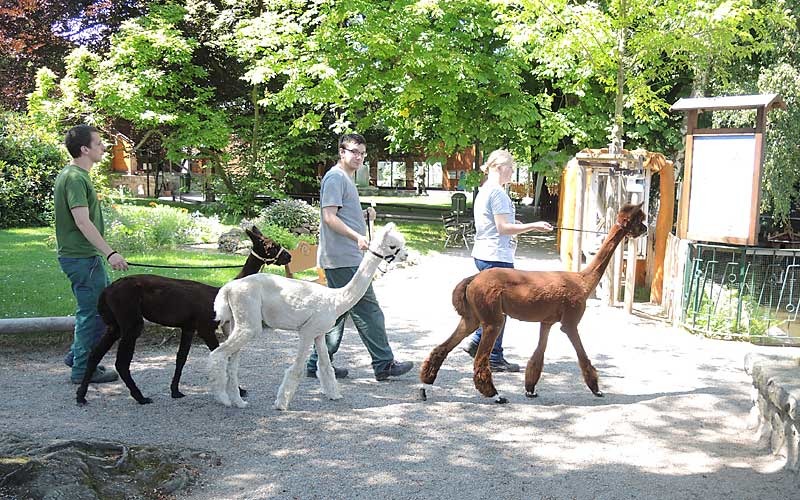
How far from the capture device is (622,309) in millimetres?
10766

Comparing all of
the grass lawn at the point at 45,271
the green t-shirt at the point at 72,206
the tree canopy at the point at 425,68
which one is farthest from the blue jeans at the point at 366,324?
the tree canopy at the point at 425,68

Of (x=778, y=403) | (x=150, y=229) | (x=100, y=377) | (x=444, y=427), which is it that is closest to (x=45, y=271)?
(x=150, y=229)

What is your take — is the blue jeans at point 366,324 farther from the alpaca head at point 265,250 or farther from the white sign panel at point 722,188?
the white sign panel at point 722,188

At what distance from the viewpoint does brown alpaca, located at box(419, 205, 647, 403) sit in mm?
5969

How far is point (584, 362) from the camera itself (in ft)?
20.2

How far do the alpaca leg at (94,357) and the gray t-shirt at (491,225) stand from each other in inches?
128

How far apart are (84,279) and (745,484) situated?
16.8 ft

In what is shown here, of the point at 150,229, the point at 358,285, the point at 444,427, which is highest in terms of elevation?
the point at 358,285

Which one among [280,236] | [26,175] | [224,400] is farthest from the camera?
[26,175]

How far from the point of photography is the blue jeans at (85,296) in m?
5.95

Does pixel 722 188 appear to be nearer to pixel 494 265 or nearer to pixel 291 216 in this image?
pixel 494 265

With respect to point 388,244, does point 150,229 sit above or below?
below

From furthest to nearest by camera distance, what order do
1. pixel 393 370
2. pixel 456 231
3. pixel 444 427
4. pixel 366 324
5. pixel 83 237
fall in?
pixel 456 231 < pixel 393 370 < pixel 366 324 < pixel 83 237 < pixel 444 427

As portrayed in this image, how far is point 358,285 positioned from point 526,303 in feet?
4.56
